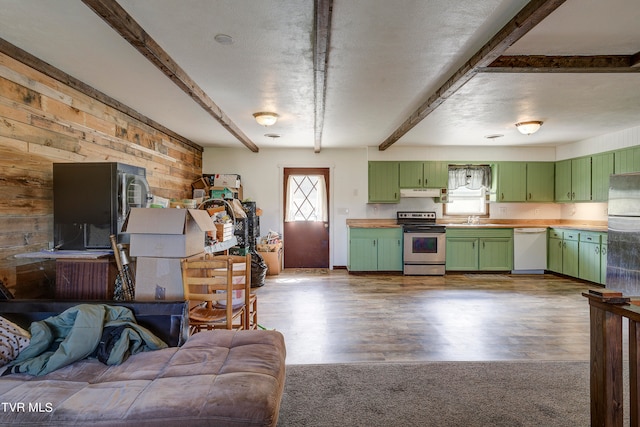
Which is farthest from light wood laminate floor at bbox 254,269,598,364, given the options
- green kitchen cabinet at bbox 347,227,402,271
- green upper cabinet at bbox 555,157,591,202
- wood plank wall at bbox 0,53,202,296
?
wood plank wall at bbox 0,53,202,296

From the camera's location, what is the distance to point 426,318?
3680 millimetres

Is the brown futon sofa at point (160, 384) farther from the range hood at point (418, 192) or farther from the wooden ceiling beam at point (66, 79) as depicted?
the range hood at point (418, 192)

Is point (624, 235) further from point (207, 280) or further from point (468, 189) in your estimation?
point (207, 280)

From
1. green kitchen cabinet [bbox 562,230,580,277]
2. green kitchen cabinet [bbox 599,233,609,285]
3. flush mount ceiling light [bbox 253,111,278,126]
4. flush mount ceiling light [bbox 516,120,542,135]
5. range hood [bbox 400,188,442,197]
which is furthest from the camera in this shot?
range hood [bbox 400,188,442,197]

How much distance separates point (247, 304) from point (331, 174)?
4.43 m

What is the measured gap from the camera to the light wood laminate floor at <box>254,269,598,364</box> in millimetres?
2824

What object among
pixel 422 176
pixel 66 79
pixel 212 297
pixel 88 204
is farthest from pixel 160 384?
pixel 422 176

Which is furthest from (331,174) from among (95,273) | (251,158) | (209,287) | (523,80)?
(95,273)

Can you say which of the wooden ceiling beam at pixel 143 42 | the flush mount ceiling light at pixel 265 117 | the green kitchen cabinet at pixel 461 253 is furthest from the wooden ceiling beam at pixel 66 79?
the green kitchen cabinet at pixel 461 253

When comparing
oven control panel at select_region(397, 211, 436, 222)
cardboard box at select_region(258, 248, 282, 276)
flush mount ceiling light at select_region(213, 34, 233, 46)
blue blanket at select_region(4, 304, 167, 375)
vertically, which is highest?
flush mount ceiling light at select_region(213, 34, 233, 46)

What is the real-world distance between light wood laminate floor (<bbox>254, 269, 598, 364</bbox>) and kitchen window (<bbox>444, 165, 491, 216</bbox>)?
159 cm

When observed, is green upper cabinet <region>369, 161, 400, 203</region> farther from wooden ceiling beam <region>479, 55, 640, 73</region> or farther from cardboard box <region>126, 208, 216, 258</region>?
cardboard box <region>126, 208, 216, 258</region>

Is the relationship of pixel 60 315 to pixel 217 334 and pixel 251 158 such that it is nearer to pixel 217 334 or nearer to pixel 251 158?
pixel 217 334

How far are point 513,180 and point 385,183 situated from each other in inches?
96.2
